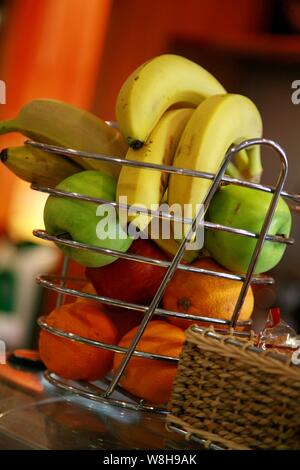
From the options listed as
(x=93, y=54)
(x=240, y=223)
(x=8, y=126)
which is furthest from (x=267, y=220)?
(x=93, y=54)

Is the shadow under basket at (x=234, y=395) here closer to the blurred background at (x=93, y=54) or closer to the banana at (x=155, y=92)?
the banana at (x=155, y=92)

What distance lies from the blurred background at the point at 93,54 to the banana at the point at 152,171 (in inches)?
70.5

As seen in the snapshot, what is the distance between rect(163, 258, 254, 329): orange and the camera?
585mm

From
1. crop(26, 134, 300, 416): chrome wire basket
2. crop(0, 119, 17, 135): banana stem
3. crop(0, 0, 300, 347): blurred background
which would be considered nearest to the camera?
crop(26, 134, 300, 416): chrome wire basket

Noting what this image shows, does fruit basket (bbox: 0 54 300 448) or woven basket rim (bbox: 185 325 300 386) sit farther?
fruit basket (bbox: 0 54 300 448)

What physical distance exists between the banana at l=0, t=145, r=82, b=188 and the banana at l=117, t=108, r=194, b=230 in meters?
0.08

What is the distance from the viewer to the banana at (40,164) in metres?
0.63

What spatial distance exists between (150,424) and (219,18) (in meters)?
2.08

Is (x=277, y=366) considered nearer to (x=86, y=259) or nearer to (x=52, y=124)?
(x=86, y=259)

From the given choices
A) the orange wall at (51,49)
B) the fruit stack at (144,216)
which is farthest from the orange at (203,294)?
the orange wall at (51,49)

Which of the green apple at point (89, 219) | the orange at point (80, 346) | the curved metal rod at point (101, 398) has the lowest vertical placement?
the curved metal rod at point (101, 398)

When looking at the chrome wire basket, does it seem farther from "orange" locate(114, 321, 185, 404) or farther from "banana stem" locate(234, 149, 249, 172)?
"banana stem" locate(234, 149, 249, 172)

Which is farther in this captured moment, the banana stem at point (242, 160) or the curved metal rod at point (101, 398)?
the banana stem at point (242, 160)

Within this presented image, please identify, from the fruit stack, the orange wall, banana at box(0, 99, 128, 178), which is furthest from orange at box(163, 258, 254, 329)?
the orange wall
